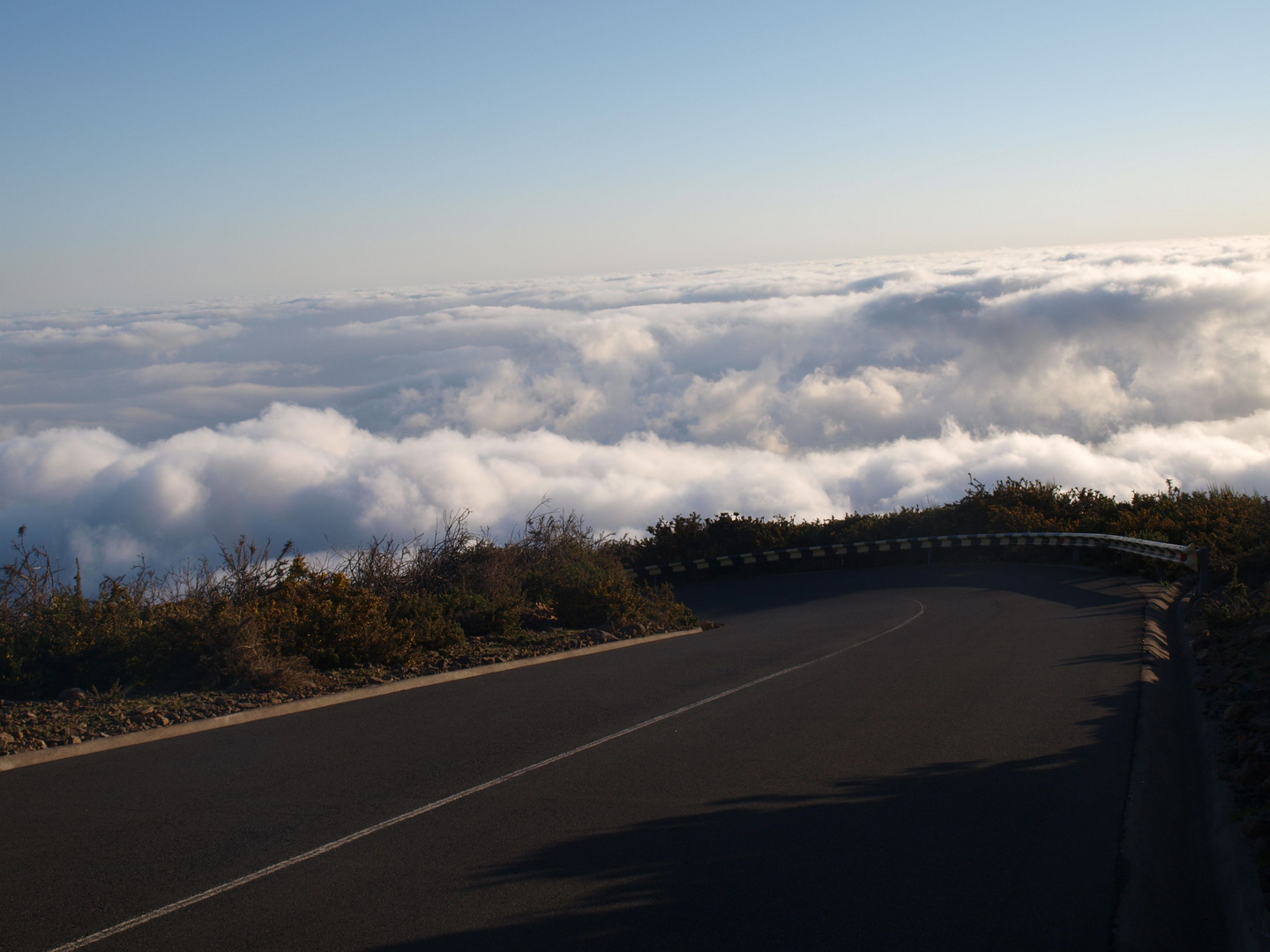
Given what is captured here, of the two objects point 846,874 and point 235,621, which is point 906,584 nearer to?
point 235,621

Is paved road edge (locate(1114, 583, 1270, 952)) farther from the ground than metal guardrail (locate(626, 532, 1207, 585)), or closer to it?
farther from the ground

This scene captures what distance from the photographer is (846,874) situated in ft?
17.7

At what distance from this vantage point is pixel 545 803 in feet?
22.4

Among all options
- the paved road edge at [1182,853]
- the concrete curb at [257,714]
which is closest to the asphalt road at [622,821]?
the paved road edge at [1182,853]

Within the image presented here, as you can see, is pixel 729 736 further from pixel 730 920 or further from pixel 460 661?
pixel 460 661

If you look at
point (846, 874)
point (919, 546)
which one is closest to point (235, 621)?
point (846, 874)

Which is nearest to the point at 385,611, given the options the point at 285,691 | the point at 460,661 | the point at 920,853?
the point at 460,661

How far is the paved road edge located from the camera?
4.78 m

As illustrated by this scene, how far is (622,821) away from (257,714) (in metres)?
4.98

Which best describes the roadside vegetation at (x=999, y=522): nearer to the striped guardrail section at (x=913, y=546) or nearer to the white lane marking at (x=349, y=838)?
the striped guardrail section at (x=913, y=546)

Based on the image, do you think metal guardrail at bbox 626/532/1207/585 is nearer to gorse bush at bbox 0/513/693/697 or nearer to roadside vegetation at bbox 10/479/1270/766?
roadside vegetation at bbox 10/479/1270/766

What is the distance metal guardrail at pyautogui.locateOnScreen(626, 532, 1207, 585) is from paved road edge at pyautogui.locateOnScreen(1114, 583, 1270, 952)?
12739mm

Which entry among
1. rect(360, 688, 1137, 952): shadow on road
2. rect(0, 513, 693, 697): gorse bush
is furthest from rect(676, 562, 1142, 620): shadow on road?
rect(360, 688, 1137, 952): shadow on road

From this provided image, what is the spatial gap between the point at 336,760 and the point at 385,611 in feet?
17.4
